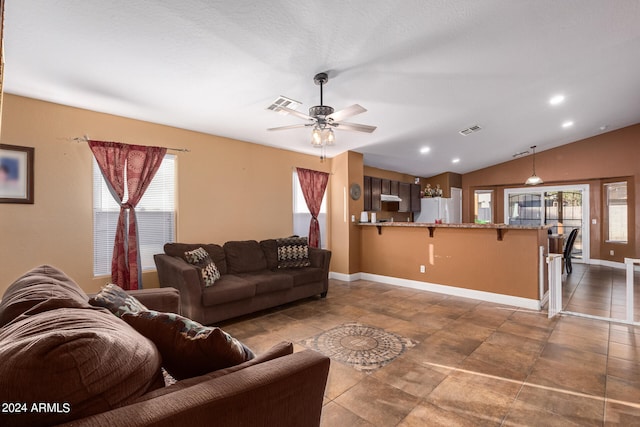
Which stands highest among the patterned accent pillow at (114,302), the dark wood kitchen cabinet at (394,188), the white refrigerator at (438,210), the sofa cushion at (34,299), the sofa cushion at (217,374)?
the dark wood kitchen cabinet at (394,188)

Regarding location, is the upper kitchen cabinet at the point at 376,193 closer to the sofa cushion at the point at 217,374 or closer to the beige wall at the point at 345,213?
the beige wall at the point at 345,213

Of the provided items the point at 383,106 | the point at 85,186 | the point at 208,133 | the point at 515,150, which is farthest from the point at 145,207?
the point at 515,150

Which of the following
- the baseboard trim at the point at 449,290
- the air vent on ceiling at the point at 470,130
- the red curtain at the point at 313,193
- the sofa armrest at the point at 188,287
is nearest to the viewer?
the sofa armrest at the point at 188,287

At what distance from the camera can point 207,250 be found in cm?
396

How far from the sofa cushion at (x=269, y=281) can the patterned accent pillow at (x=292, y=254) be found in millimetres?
352

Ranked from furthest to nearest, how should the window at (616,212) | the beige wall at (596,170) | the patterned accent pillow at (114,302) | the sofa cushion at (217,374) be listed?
the window at (616,212), the beige wall at (596,170), the patterned accent pillow at (114,302), the sofa cushion at (217,374)

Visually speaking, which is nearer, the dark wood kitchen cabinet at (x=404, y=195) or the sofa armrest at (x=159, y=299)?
the sofa armrest at (x=159, y=299)

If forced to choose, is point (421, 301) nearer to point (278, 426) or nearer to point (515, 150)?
point (278, 426)

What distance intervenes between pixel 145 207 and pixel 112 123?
107cm

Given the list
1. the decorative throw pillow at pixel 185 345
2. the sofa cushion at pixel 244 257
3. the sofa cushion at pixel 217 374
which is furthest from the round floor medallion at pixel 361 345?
the decorative throw pillow at pixel 185 345

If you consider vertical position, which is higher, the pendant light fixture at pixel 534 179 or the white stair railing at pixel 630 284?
the pendant light fixture at pixel 534 179

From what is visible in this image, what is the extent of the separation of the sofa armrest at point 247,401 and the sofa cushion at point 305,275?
291cm

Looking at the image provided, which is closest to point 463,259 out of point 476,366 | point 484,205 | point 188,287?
point 476,366

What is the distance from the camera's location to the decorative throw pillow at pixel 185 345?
109 centimetres
